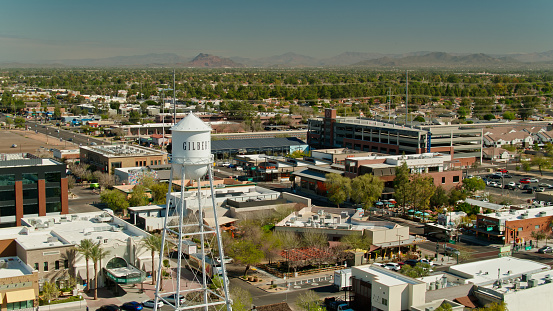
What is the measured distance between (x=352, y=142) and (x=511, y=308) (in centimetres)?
5386

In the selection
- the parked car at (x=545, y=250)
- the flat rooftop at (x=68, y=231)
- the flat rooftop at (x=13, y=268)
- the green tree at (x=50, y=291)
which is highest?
the flat rooftop at (x=68, y=231)

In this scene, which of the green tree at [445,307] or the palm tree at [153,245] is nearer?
the green tree at [445,307]

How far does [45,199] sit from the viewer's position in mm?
46125

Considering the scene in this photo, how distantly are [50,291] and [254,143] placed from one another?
190 ft

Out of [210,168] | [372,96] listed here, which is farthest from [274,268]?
[372,96]

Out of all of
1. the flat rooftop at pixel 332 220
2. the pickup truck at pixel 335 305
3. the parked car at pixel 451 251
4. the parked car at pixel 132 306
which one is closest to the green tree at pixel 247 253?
the flat rooftop at pixel 332 220

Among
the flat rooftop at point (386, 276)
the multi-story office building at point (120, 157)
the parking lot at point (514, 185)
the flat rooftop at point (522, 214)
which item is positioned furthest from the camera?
the multi-story office building at point (120, 157)

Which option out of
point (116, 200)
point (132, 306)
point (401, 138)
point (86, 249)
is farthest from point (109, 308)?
point (401, 138)

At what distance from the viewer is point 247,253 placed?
36938mm

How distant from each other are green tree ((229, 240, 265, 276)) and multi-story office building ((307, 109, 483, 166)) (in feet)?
120

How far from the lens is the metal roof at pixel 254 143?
279 feet

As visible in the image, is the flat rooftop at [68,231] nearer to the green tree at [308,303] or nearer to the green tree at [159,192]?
the green tree at [159,192]

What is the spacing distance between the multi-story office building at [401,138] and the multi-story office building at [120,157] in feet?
81.2

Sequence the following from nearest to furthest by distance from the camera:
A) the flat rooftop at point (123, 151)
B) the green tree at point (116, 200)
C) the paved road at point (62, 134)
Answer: the green tree at point (116, 200) → the flat rooftop at point (123, 151) → the paved road at point (62, 134)
